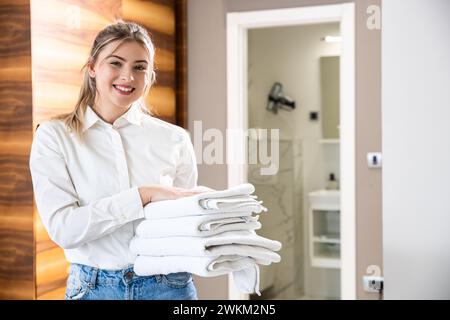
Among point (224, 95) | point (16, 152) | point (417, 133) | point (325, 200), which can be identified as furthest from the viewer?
point (325, 200)

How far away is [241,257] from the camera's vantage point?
36.5 inches

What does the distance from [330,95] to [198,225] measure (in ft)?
8.99

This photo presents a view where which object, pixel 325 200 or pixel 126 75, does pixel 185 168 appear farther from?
pixel 325 200

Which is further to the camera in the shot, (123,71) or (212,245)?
(123,71)

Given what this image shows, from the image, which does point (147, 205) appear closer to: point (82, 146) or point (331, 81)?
point (82, 146)

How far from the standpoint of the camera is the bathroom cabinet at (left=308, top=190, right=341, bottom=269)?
3.29m

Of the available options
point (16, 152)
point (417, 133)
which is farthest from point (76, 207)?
point (16, 152)

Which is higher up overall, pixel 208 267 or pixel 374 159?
pixel 374 159

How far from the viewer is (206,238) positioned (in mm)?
884

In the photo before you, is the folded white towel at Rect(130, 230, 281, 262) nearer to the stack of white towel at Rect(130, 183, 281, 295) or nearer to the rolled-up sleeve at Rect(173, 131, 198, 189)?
the stack of white towel at Rect(130, 183, 281, 295)

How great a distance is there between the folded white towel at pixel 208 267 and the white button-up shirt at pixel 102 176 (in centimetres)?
8

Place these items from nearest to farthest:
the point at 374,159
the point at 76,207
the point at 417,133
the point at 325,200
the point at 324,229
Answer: the point at 417,133
the point at 76,207
the point at 374,159
the point at 325,200
the point at 324,229

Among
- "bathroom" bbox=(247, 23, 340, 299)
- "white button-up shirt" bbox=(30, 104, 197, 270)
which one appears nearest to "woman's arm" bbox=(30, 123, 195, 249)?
"white button-up shirt" bbox=(30, 104, 197, 270)

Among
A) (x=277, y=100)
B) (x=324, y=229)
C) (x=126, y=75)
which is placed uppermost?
(x=277, y=100)
